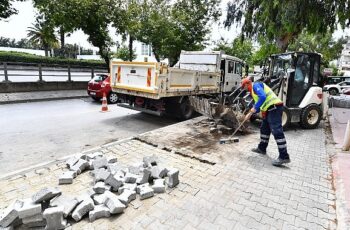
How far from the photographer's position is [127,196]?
3.21 meters

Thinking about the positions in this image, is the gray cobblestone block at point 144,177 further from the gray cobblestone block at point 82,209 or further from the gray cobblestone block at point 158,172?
the gray cobblestone block at point 82,209

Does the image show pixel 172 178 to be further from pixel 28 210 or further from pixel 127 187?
pixel 28 210

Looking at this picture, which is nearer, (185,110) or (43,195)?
(43,195)

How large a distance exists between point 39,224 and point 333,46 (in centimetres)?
4774

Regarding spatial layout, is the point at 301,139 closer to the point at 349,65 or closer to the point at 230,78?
the point at 230,78

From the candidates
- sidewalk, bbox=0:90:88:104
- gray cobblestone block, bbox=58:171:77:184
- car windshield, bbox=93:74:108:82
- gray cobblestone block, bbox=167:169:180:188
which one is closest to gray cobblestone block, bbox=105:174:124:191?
gray cobblestone block, bbox=58:171:77:184

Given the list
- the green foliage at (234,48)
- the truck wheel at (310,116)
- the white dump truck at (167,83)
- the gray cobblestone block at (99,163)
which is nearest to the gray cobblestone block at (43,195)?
the gray cobblestone block at (99,163)

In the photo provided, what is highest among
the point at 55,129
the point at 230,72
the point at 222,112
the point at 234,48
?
the point at 234,48

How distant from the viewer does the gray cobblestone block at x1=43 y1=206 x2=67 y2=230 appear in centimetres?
263

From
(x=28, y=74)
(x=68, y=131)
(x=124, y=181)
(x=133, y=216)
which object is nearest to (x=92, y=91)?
(x=28, y=74)

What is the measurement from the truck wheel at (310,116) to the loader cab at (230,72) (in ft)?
9.80

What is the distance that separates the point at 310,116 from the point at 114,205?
708 centimetres

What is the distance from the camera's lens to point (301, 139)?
6.61m

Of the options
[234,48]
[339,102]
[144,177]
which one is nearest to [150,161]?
[144,177]
